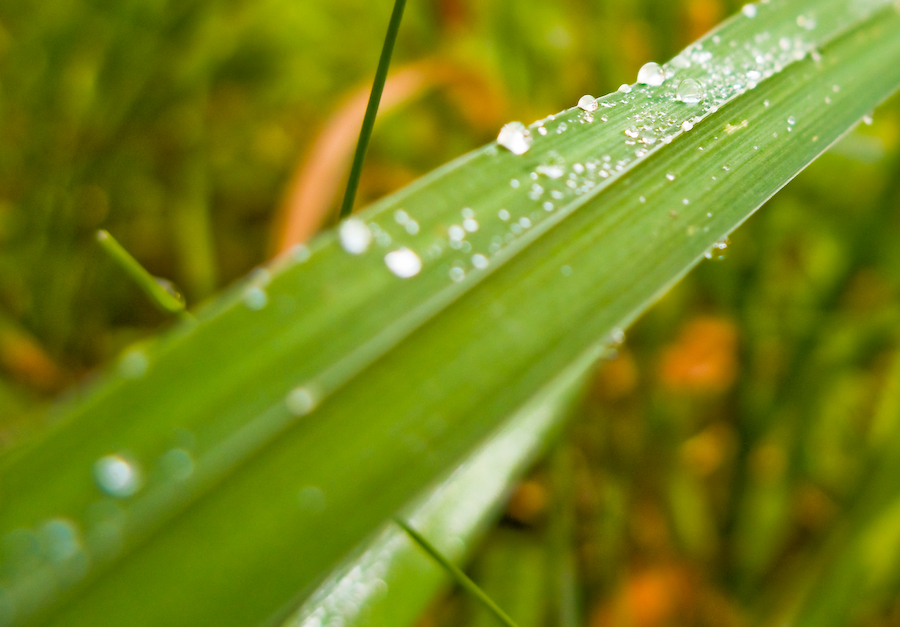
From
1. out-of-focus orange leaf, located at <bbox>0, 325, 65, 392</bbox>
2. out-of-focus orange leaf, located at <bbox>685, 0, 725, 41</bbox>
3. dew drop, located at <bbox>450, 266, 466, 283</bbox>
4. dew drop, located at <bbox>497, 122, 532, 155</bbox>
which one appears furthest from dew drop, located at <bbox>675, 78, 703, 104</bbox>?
out-of-focus orange leaf, located at <bbox>0, 325, 65, 392</bbox>

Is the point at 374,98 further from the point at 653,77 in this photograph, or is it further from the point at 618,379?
the point at 618,379

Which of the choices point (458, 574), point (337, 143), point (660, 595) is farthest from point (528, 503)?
point (337, 143)

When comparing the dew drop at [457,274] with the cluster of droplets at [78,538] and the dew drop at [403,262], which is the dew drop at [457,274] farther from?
the cluster of droplets at [78,538]

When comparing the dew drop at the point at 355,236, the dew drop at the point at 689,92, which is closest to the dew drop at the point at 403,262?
the dew drop at the point at 355,236

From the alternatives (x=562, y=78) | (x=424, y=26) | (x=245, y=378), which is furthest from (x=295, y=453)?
(x=424, y=26)

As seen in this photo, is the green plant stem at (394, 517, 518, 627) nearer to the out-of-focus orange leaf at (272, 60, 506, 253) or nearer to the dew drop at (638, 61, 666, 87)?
the dew drop at (638, 61, 666, 87)

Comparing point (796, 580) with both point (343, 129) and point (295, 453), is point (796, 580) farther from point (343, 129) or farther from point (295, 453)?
point (343, 129)
